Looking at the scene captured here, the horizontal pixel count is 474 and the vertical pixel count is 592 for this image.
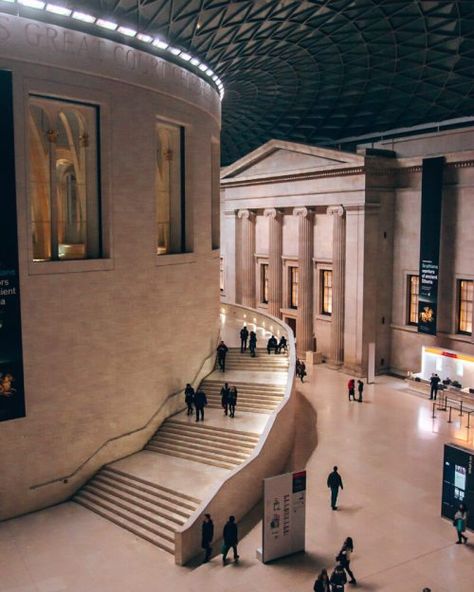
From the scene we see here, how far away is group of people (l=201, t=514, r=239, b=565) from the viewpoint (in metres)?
13.7

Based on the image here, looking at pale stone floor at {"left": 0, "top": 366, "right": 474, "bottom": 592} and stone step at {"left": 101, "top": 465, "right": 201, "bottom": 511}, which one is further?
stone step at {"left": 101, "top": 465, "right": 201, "bottom": 511}

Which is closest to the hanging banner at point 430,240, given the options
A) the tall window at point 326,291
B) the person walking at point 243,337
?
the tall window at point 326,291

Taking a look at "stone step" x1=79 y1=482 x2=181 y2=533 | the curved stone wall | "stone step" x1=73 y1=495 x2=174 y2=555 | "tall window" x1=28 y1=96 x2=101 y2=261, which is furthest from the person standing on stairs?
"tall window" x1=28 y1=96 x2=101 y2=261

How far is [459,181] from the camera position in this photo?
87.3 feet

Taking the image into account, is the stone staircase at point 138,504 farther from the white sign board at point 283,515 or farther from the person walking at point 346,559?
the person walking at point 346,559

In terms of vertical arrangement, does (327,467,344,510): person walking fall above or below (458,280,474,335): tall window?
below

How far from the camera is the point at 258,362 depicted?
25.0 meters

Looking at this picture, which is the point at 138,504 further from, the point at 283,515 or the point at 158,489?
the point at 283,515

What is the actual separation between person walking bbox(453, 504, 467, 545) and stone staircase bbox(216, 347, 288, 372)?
1046 centimetres

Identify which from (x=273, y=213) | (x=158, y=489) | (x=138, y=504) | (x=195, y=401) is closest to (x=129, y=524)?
(x=138, y=504)

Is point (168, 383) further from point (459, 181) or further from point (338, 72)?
point (338, 72)

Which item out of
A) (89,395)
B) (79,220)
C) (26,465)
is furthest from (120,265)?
(26,465)

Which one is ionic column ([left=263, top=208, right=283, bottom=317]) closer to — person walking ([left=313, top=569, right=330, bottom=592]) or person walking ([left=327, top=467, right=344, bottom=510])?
person walking ([left=327, top=467, right=344, bottom=510])

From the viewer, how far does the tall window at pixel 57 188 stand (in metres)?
17.6
